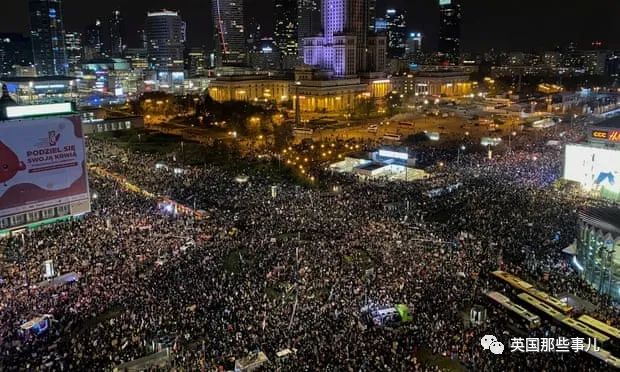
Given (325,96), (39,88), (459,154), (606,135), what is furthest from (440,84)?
(606,135)

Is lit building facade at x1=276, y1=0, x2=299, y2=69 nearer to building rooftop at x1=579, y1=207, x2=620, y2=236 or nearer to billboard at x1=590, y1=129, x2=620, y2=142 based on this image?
billboard at x1=590, y1=129, x2=620, y2=142

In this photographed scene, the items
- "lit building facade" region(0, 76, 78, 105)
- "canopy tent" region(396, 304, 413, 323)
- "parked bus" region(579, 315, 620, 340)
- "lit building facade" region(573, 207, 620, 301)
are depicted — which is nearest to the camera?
"parked bus" region(579, 315, 620, 340)

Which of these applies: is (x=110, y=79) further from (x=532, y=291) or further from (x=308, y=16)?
(x=532, y=291)

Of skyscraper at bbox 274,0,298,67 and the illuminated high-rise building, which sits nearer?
the illuminated high-rise building

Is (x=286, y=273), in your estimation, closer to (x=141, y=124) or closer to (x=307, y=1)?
(x=141, y=124)

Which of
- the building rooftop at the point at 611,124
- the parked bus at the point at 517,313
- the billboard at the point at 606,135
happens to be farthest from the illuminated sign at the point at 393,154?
the parked bus at the point at 517,313

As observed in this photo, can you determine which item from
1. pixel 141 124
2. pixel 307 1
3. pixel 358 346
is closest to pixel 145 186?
pixel 358 346

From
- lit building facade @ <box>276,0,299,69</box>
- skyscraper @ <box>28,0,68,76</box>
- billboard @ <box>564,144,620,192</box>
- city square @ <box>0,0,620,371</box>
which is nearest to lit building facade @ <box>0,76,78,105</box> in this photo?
city square @ <box>0,0,620,371</box>
